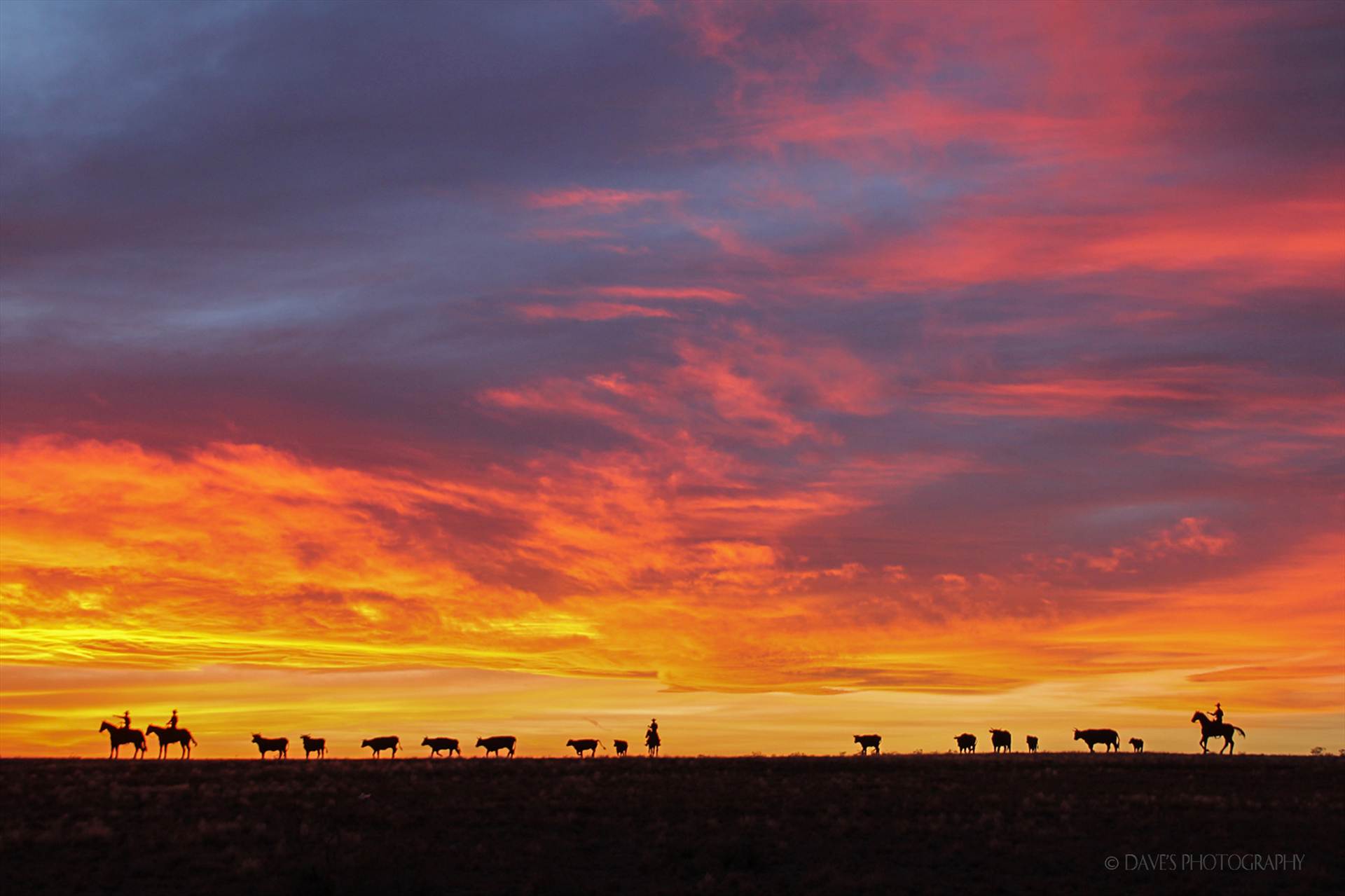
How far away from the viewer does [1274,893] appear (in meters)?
33.1

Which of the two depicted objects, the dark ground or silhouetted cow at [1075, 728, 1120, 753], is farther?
silhouetted cow at [1075, 728, 1120, 753]

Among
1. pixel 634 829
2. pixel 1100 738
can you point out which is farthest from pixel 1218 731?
pixel 634 829

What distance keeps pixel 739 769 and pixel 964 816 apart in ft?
46.4

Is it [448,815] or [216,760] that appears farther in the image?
[216,760]

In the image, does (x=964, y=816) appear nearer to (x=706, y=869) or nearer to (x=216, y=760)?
(x=706, y=869)

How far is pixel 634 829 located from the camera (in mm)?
39562

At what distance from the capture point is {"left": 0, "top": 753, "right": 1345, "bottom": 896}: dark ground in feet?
111

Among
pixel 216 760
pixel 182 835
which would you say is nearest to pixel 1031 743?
pixel 216 760

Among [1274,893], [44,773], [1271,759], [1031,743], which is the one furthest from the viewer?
[1031,743]

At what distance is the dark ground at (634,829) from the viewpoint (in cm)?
3378

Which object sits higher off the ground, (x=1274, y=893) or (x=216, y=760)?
(x=216, y=760)

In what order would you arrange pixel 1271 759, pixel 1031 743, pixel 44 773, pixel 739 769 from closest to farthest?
pixel 44 773 < pixel 739 769 < pixel 1271 759 < pixel 1031 743

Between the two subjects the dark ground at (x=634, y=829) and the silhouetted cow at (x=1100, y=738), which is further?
the silhouetted cow at (x=1100, y=738)

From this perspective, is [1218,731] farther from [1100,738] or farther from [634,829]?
[634,829]
